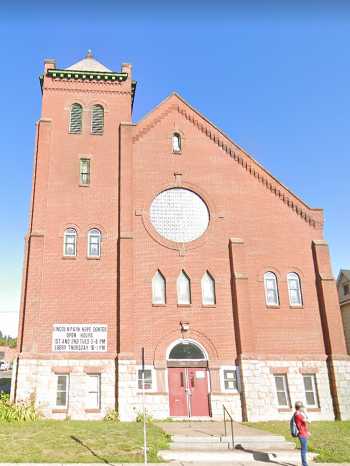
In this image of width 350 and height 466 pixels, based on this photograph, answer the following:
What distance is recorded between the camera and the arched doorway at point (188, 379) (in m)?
20.7

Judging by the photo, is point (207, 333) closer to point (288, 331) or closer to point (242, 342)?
point (242, 342)

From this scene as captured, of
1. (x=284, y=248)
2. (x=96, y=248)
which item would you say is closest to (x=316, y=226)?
(x=284, y=248)

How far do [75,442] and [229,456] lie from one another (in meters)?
4.76

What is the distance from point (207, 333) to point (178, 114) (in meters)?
13.2

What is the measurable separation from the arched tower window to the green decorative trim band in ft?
16.2

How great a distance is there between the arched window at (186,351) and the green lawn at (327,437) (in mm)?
3967

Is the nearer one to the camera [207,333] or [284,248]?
[207,333]

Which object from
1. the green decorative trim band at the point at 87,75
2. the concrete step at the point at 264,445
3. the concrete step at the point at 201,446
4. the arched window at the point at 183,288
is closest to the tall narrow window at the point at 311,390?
the arched window at the point at 183,288

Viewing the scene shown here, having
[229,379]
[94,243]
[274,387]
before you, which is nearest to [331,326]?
[274,387]

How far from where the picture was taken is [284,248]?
→ 24.3m

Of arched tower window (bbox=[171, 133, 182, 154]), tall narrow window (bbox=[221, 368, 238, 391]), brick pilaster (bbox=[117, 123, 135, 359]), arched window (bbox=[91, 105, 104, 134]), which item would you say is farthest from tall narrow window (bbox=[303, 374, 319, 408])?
arched window (bbox=[91, 105, 104, 134])

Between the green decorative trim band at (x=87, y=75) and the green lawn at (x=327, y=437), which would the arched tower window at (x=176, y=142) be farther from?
the green lawn at (x=327, y=437)

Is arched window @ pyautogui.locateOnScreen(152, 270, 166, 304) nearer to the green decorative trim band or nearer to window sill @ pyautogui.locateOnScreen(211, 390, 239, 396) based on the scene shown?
window sill @ pyautogui.locateOnScreen(211, 390, 239, 396)

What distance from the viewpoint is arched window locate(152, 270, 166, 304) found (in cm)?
2229
